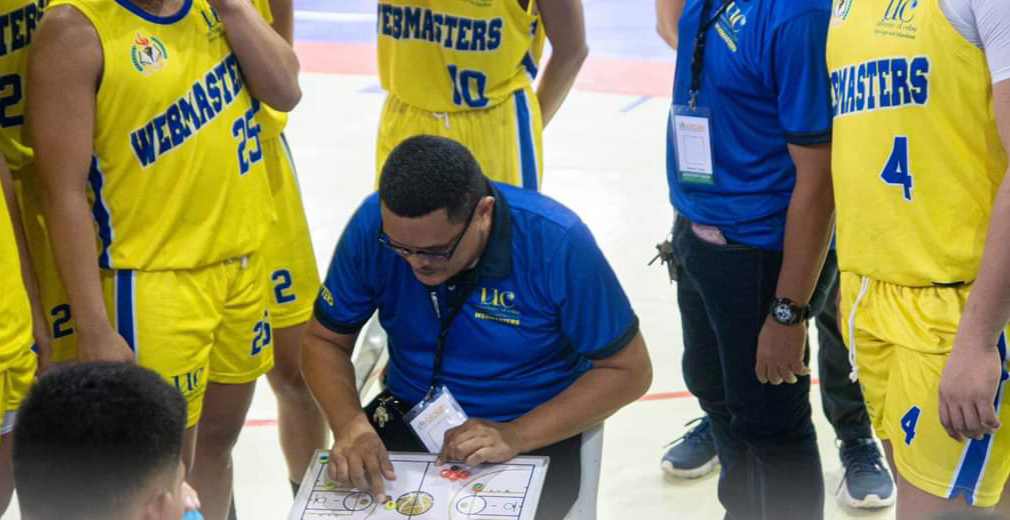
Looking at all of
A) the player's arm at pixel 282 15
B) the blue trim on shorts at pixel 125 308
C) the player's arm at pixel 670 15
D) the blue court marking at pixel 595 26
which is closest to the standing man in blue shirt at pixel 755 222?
the player's arm at pixel 670 15

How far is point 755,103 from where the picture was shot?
3.15 m

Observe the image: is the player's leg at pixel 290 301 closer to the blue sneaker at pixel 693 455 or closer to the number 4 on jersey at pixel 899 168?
the blue sneaker at pixel 693 455

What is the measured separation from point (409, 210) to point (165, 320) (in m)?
0.67

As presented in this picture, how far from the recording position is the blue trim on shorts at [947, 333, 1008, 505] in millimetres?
2596

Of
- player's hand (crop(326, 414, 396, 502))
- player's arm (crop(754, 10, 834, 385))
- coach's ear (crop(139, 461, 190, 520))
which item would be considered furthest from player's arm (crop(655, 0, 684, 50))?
coach's ear (crop(139, 461, 190, 520))

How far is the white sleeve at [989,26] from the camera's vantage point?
2.38 m

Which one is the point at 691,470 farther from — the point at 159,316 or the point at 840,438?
the point at 159,316

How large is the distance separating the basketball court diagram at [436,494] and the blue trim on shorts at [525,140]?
1670 mm

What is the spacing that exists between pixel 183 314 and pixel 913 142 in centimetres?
164

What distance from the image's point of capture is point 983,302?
2.46m

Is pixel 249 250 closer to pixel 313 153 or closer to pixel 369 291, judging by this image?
pixel 369 291

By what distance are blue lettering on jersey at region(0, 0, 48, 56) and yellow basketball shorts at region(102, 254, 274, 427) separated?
0.56 m

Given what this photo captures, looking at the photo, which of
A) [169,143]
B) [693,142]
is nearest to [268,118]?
[169,143]

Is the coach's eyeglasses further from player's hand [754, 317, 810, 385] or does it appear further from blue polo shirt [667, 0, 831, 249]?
player's hand [754, 317, 810, 385]
